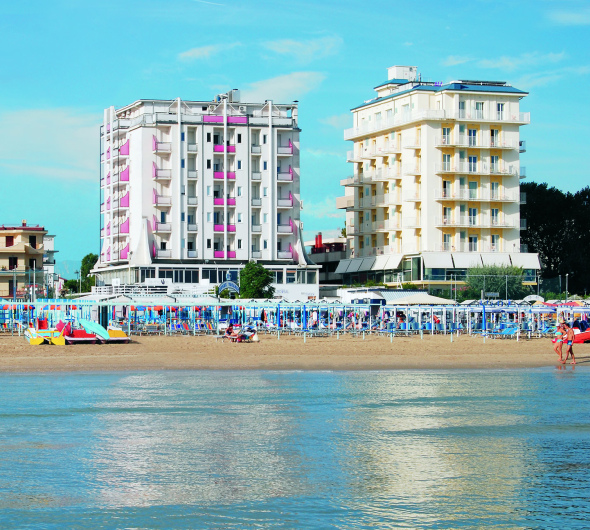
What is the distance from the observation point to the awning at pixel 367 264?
83.1m

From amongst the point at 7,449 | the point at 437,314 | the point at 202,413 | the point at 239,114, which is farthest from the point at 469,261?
the point at 7,449

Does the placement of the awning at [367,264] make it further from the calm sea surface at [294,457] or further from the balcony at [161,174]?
the calm sea surface at [294,457]

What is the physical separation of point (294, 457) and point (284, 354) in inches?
891

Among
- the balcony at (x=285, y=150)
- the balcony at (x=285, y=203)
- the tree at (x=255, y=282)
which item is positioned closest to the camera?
the tree at (x=255, y=282)

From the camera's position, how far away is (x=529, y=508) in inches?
476

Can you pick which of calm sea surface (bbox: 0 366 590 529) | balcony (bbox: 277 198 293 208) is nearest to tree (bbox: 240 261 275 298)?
balcony (bbox: 277 198 293 208)

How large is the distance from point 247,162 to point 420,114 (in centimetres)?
1518

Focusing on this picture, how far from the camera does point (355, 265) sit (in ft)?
280

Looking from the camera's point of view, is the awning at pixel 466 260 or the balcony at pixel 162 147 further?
the awning at pixel 466 260

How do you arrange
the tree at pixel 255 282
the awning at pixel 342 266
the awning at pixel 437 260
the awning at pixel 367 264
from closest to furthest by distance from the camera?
the tree at pixel 255 282 → the awning at pixel 437 260 → the awning at pixel 367 264 → the awning at pixel 342 266

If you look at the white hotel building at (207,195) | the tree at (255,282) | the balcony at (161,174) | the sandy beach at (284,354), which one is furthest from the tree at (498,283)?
the balcony at (161,174)

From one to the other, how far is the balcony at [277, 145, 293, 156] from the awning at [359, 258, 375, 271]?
12.4m

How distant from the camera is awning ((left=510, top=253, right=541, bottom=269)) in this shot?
78562mm

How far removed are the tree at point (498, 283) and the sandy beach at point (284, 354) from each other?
23.3 metres
